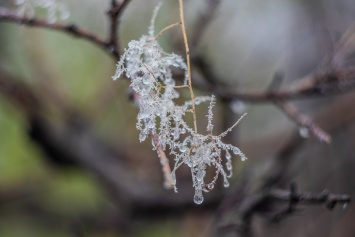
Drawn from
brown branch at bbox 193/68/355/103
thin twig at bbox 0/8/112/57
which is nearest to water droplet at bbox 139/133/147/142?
thin twig at bbox 0/8/112/57

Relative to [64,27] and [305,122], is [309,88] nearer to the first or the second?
[305,122]

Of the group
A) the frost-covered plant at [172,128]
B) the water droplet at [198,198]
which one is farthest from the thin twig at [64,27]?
the water droplet at [198,198]

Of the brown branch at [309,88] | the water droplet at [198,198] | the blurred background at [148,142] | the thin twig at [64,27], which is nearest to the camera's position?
the water droplet at [198,198]

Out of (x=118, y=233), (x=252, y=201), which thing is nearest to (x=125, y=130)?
(x=118, y=233)

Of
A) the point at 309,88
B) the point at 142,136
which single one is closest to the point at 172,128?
the point at 142,136

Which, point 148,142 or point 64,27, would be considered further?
point 148,142

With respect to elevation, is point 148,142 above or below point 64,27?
below

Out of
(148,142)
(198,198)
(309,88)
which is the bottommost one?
(148,142)

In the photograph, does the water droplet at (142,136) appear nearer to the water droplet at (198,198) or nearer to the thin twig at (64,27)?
the water droplet at (198,198)

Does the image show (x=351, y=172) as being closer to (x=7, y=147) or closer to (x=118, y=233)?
(x=118, y=233)
